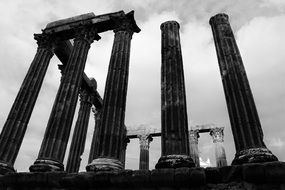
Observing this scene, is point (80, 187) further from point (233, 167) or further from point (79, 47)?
point (79, 47)

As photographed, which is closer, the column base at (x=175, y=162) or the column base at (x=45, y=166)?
the column base at (x=175, y=162)

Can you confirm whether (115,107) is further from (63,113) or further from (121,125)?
(63,113)

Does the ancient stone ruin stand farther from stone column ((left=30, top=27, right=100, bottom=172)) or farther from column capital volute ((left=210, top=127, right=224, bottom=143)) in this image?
column capital volute ((left=210, top=127, right=224, bottom=143))

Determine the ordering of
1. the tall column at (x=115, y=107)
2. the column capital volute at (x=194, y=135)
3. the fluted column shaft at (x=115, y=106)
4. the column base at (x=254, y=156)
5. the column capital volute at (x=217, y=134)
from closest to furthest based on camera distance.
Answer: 1. the column base at (x=254, y=156)
2. the tall column at (x=115, y=107)
3. the fluted column shaft at (x=115, y=106)
4. the column capital volute at (x=194, y=135)
5. the column capital volute at (x=217, y=134)

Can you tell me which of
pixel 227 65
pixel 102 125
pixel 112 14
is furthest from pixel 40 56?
pixel 227 65

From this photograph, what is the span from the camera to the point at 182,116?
973 centimetres

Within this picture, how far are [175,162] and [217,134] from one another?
2259 cm

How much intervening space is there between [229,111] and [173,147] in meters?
2.70

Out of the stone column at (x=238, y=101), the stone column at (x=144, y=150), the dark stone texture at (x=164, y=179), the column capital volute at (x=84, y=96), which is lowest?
the dark stone texture at (x=164, y=179)

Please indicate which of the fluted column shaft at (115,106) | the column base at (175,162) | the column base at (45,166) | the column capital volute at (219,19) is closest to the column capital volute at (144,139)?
the fluted column shaft at (115,106)

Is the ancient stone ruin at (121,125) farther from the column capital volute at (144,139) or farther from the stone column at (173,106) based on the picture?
the column capital volute at (144,139)

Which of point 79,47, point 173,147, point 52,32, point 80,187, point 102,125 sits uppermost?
point 52,32

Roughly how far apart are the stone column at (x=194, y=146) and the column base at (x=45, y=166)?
1939cm

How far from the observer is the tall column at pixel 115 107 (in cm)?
962
